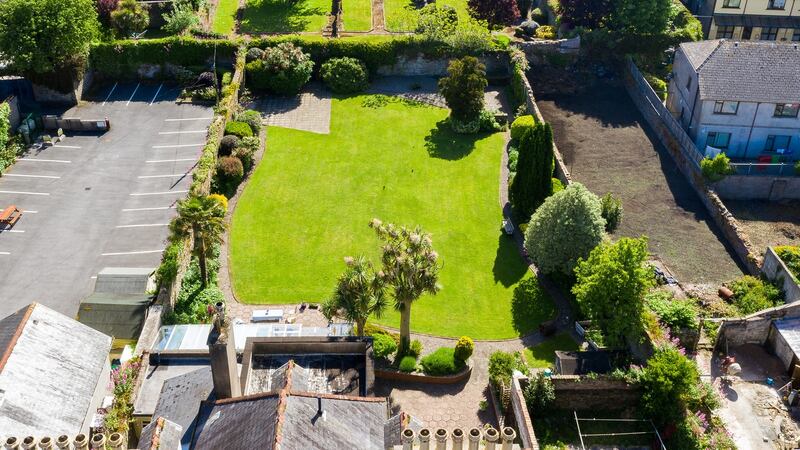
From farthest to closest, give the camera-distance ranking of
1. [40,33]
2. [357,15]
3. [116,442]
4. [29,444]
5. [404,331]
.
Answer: [357,15] → [40,33] → [404,331] → [116,442] → [29,444]

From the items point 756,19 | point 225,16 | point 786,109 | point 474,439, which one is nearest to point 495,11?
point 756,19

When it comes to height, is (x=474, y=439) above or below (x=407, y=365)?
above

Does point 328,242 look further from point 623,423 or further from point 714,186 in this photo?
point 714,186

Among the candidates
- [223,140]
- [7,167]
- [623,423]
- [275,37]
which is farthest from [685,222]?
[7,167]

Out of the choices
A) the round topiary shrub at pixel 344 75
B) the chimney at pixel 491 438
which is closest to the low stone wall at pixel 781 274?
the chimney at pixel 491 438

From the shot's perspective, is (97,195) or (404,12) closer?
(97,195)

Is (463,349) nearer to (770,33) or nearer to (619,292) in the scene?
(619,292)

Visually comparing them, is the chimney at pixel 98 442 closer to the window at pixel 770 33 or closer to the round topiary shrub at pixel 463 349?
the round topiary shrub at pixel 463 349

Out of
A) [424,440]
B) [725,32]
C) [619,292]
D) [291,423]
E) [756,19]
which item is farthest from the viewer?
[725,32]
